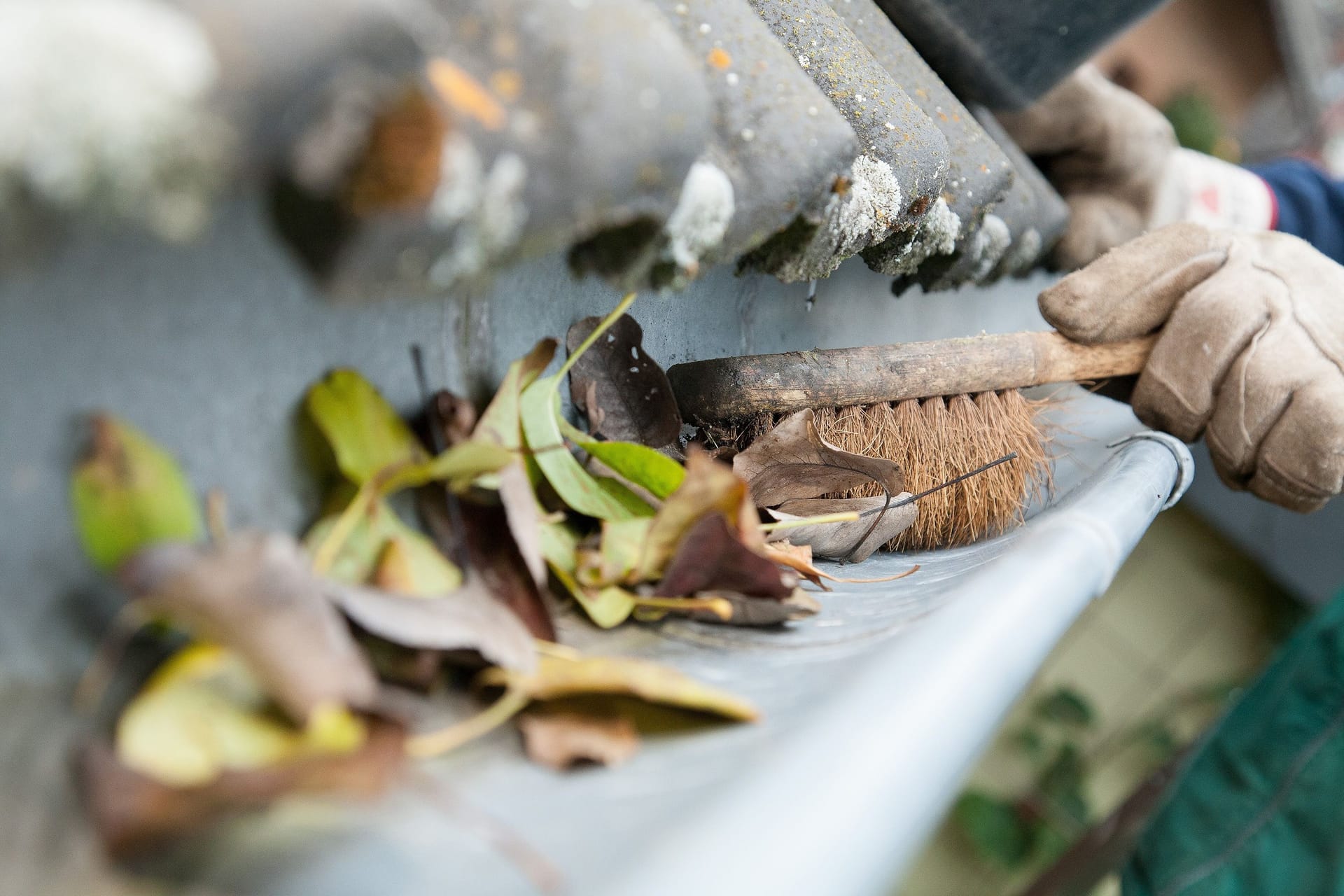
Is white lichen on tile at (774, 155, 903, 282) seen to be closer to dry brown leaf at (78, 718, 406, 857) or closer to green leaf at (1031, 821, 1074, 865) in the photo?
dry brown leaf at (78, 718, 406, 857)

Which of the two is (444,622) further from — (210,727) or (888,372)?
(888,372)

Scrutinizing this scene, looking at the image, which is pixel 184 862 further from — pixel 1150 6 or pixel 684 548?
pixel 1150 6

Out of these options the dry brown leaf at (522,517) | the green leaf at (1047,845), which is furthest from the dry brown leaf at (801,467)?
the green leaf at (1047,845)

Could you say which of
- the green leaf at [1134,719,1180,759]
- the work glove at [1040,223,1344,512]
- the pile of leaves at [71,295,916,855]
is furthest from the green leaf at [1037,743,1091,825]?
the pile of leaves at [71,295,916,855]

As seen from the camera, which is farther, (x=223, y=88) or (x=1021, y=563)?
(x=1021, y=563)

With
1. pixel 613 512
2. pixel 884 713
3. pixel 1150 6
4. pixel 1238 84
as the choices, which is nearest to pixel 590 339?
pixel 613 512

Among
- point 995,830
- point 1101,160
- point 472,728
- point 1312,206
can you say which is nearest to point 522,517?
point 472,728

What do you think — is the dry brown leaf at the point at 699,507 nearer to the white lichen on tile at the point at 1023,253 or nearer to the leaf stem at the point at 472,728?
the leaf stem at the point at 472,728
